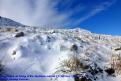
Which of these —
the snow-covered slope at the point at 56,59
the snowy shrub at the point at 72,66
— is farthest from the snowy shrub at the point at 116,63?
the snowy shrub at the point at 72,66

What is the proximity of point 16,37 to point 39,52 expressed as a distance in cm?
162

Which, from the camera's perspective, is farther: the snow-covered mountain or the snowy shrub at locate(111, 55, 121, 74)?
the snowy shrub at locate(111, 55, 121, 74)

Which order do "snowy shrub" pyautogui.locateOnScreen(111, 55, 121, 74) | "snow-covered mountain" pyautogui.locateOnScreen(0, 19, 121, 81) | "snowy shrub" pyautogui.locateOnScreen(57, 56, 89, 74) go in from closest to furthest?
"snow-covered mountain" pyautogui.locateOnScreen(0, 19, 121, 81)
"snowy shrub" pyautogui.locateOnScreen(57, 56, 89, 74)
"snowy shrub" pyautogui.locateOnScreen(111, 55, 121, 74)

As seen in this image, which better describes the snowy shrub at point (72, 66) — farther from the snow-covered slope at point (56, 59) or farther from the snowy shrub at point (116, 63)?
the snowy shrub at point (116, 63)

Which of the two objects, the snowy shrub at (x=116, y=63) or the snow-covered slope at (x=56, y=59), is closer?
the snow-covered slope at (x=56, y=59)

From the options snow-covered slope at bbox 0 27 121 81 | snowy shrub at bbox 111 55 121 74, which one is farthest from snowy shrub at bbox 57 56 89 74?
snowy shrub at bbox 111 55 121 74

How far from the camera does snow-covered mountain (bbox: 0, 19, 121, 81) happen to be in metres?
5.73

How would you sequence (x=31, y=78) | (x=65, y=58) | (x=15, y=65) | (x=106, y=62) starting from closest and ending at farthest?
(x=31, y=78), (x=15, y=65), (x=65, y=58), (x=106, y=62)

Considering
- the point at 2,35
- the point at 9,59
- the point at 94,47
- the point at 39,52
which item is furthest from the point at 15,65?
the point at 94,47

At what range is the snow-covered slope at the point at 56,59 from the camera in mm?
5816

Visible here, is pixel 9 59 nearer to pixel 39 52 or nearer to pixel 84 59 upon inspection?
pixel 39 52

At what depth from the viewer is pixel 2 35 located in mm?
8477

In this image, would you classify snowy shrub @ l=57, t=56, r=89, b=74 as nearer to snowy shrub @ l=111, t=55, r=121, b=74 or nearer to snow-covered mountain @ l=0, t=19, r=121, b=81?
snow-covered mountain @ l=0, t=19, r=121, b=81

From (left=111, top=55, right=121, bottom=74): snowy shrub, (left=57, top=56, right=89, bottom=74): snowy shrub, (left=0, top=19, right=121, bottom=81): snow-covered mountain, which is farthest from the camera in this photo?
(left=111, top=55, right=121, bottom=74): snowy shrub
